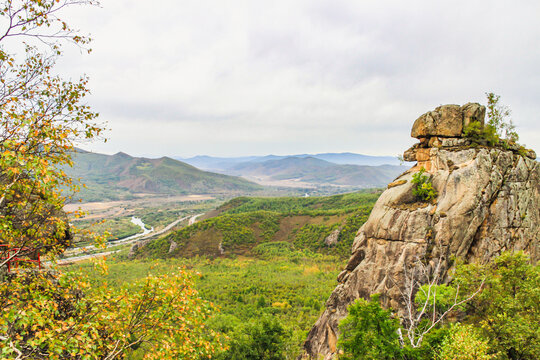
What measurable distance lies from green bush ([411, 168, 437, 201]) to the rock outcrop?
364mm

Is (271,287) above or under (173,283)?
under

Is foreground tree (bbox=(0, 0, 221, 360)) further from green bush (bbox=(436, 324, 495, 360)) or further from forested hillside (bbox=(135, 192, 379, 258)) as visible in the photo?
forested hillside (bbox=(135, 192, 379, 258))

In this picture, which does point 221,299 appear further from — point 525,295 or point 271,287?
point 525,295

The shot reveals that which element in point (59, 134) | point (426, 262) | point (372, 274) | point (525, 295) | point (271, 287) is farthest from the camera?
point (271, 287)

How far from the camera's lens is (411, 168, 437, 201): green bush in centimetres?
1817

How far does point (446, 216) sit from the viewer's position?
16.9 metres

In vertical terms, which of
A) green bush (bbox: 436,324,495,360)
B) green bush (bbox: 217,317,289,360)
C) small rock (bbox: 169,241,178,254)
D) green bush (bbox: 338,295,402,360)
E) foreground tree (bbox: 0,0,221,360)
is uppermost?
foreground tree (bbox: 0,0,221,360)

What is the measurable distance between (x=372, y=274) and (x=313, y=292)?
24.8 meters

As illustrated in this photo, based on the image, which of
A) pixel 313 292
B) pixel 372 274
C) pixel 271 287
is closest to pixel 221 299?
pixel 271 287

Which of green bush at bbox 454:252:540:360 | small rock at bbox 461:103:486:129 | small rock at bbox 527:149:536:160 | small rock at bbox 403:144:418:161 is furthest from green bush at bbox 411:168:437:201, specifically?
small rock at bbox 527:149:536:160

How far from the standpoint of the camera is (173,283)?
8164 mm

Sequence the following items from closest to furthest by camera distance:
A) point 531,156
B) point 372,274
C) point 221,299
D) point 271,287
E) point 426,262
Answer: point 426,262, point 372,274, point 531,156, point 221,299, point 271,287

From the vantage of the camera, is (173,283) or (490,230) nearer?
(173,283)

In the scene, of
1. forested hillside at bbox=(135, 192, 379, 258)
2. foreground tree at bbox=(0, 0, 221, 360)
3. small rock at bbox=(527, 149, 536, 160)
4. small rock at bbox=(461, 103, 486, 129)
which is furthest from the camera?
forested hillside at bbox=(135, 192, 379, 258)
